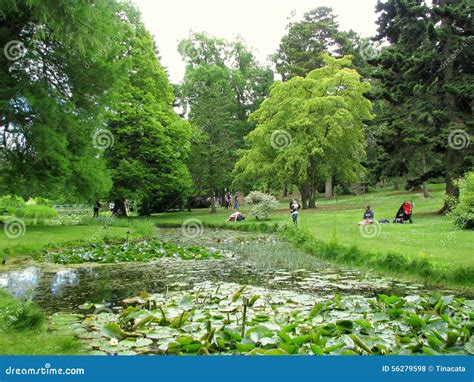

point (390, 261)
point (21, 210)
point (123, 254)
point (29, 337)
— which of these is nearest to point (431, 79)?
point (390, 261)

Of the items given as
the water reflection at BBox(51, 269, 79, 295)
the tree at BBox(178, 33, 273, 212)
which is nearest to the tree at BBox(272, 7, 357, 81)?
the tree at BBox(178, 33, 273, 212)

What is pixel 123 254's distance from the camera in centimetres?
1372

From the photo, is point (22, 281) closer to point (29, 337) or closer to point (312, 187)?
point (29, 337)

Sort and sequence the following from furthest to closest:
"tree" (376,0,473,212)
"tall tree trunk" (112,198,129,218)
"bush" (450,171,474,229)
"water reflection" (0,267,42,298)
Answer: "tall tree trunk" (112,198,129,218)
"tree" (376,0,473,212)
"bush" (450,171,474,229)
"water reflection" (0,267,42,298)

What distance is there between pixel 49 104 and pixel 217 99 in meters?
24.9

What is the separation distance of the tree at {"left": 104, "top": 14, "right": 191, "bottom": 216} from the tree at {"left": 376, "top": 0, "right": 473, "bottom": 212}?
53.6ft

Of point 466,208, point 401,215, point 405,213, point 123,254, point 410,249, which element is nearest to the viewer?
point 410,249

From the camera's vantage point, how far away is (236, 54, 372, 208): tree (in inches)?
1230

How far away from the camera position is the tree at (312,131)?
3124cm

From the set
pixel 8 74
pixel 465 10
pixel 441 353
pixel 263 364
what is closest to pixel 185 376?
pixel 263 364

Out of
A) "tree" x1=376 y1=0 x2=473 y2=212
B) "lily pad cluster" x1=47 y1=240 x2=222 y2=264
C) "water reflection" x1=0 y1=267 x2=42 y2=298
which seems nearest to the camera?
"water reflection" x1=0 y1=267 x2=42 y2=298

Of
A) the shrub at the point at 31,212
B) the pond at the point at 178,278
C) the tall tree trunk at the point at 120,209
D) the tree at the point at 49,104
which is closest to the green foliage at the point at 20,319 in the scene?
the pond at the point at 178,278

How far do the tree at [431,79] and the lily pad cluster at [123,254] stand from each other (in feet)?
39.4

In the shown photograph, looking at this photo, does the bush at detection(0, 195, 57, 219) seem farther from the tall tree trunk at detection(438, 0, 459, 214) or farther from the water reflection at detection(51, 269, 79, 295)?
the tall tree trunk at detection(438, 0, 459, 214)
